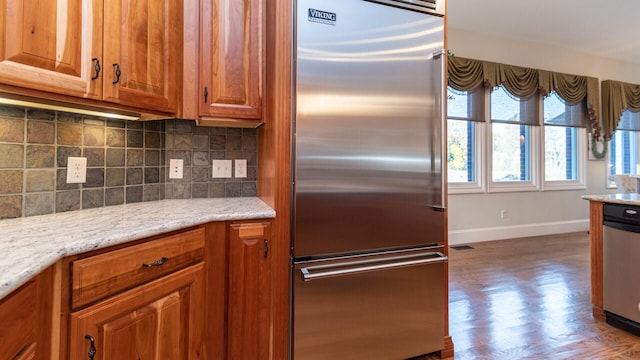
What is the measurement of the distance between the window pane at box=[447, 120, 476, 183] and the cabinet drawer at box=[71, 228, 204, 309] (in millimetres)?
3846

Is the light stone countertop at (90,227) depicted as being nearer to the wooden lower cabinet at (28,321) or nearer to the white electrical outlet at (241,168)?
the wooden lower cabinet at (28,321)

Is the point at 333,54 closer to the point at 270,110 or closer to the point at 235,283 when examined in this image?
the point at 270,110

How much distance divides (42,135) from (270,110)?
3.17 feet

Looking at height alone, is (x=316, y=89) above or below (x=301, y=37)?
below

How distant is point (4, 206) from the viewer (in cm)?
123

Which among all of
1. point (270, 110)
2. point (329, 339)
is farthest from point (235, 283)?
point (270, 110)

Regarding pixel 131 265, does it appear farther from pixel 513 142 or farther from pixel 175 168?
pixel 513 142

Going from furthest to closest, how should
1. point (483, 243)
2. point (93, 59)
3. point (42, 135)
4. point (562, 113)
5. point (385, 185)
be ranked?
point (562, 113) < point (483, 243) < point (385, 185) < point (42, 135) < point (93, 59)

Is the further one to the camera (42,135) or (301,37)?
(301,37)

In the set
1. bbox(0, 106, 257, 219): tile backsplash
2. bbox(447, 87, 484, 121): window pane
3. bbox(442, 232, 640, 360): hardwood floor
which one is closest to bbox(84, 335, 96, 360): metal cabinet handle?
bbox(0, 106, 257, 219): tile backsplash

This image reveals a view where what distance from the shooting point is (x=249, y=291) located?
146cm

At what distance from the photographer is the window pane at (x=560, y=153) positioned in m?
4.97

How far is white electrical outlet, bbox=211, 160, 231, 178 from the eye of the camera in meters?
1.96

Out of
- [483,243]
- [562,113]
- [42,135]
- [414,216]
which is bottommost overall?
[483,243]
